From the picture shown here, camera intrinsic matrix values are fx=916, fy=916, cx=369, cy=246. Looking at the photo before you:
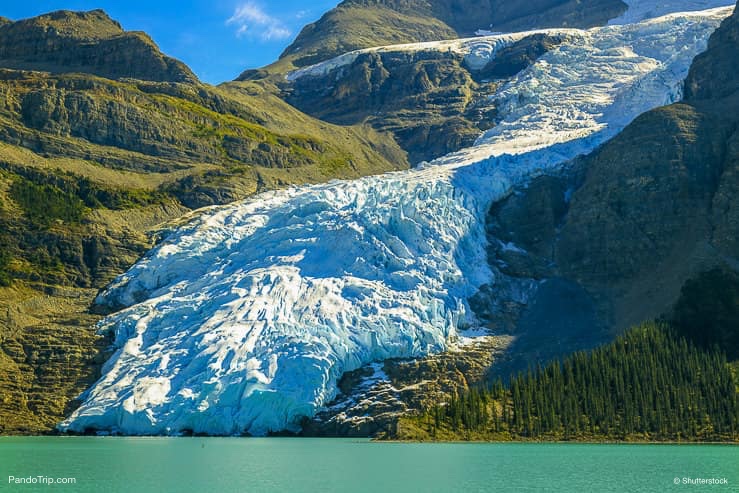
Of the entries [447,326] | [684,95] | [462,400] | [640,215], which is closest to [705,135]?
[640,215]

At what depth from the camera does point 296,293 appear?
265 feet

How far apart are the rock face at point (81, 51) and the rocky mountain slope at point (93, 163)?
24cm

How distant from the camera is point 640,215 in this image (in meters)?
91.4

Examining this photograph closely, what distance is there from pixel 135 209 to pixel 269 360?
3930 cm

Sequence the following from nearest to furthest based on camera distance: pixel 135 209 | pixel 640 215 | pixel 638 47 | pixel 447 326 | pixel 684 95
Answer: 1. pixel 447 326
2. pixel 640 215
3. pixel 135 209
4. pixel 684 95
5. pixel 638 47

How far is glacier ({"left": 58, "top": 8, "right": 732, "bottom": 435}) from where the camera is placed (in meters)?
71.9

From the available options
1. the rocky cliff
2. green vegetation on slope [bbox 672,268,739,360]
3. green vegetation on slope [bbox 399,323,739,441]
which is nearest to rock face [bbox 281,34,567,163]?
the rocky cliff

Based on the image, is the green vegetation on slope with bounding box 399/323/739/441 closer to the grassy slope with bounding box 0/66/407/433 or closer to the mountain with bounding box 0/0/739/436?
the mountain with bounding box 0/0/739/436

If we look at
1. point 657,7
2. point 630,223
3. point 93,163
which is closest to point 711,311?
point 630,223

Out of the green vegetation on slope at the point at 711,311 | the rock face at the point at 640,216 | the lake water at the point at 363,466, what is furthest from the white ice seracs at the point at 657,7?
the lake water at the point at 363,466

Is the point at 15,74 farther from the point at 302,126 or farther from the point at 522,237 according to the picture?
the point at 522,237

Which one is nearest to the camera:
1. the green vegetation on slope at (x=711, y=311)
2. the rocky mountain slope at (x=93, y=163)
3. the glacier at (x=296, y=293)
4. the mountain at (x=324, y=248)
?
the glacier at (x=296, y=293)

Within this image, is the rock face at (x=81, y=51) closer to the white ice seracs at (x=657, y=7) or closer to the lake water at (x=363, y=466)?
the white ice seracs at (x=657, y=7)

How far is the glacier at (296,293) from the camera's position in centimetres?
7194
